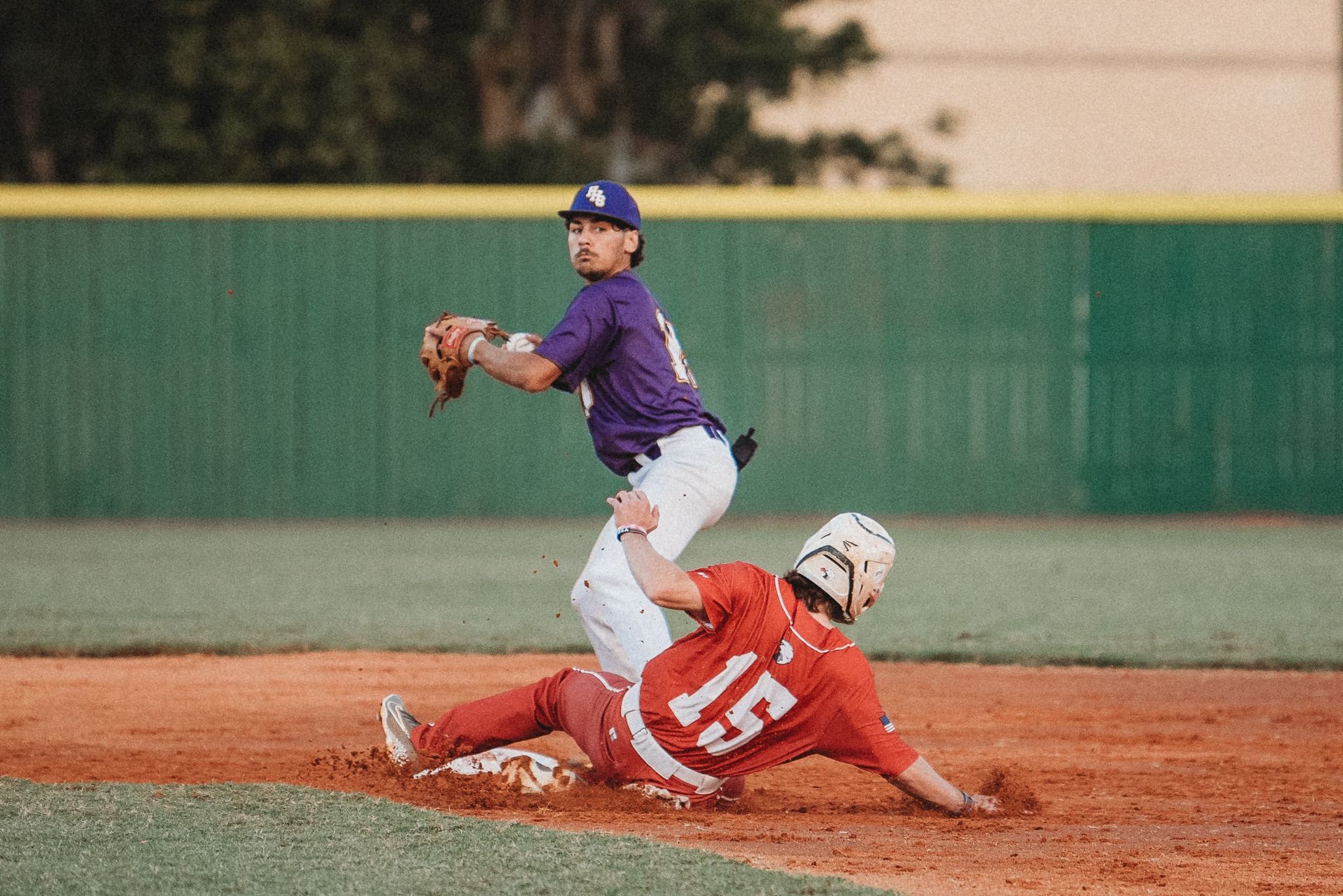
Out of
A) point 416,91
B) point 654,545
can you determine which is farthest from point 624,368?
point 416,91

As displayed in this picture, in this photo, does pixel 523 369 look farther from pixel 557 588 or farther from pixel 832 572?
pixel 557 588

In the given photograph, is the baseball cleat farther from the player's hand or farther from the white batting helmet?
the white batting helmet

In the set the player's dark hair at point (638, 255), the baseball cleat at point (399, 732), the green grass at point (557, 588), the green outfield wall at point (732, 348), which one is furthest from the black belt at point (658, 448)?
the green outfield wall at point (732, 348)

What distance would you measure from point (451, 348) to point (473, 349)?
9 cm

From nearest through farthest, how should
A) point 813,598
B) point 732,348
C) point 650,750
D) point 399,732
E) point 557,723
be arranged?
point 813,598 → point 650,750 → point 557,723 → point 399,732 → point 732,348

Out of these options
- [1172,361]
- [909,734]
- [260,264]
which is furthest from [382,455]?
[909,734]

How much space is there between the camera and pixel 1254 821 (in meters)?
4.38

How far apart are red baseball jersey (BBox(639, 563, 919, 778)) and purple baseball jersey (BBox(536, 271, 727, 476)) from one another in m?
0.90

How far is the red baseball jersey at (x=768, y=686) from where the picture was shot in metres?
3.93

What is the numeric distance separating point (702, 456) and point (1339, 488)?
11.8 metres

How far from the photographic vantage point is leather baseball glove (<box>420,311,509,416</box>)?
467 cm

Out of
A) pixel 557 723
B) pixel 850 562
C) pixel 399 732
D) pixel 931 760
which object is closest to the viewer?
pixel 850 562

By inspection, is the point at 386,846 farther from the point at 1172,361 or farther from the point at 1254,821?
the point at 1172,361

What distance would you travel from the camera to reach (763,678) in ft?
13.0
